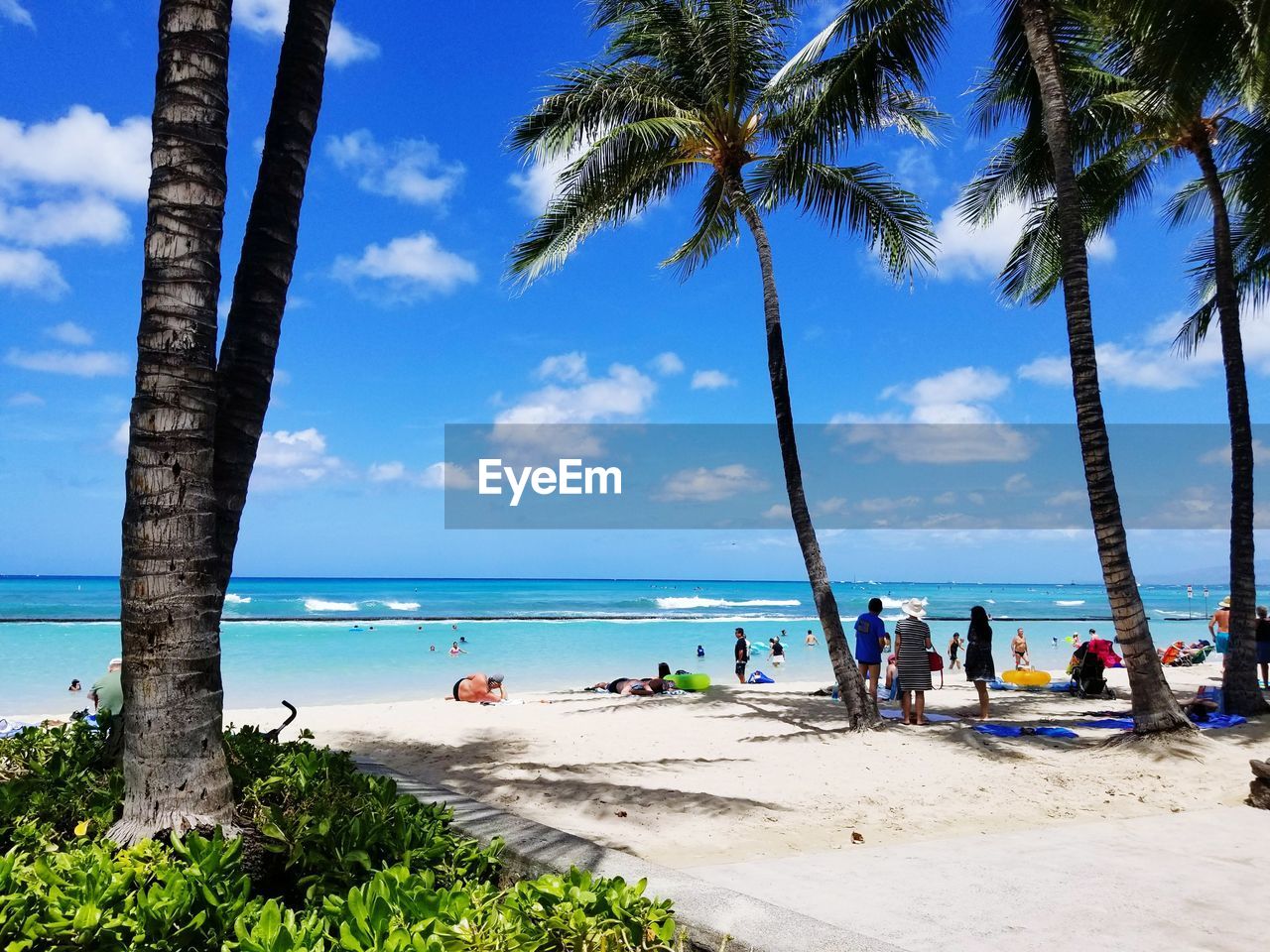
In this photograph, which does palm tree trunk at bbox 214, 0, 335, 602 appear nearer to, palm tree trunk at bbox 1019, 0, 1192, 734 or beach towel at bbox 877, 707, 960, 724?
palm tree trunk at bbox 1019, 0, 1192, 734

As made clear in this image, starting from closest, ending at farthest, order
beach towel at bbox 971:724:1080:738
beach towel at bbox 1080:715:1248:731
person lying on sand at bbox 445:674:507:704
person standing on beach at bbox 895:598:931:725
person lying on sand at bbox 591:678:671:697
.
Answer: beach towel at bbox 971:724:1080:738
beach towel at bbox 1080:715:1248:731
person standing on beach at bbox 895:598:931:725
person lying on sand at bbox 445:674:507:704
person lying on sand at bbox 591:678:671:697

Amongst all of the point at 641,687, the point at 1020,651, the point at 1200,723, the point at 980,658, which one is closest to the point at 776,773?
the point at 980,658

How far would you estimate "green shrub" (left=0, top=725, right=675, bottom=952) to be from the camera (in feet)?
7.25

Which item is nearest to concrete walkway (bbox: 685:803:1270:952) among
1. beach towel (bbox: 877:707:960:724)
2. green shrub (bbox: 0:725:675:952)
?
green shrub (bbox: 0:725:675:952)

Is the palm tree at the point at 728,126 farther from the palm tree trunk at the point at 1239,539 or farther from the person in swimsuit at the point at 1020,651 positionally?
the person in swimsuit at the point at 1020,651

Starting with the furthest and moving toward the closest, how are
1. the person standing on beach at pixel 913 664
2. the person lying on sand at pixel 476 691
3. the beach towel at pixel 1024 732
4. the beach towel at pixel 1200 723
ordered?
the person lying on sand at pixel 476 691
the person standing on beach at pixel 913 664
the beach towel at pixel 1200 723
the beach towel at pixel 1024 732

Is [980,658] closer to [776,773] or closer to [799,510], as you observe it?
[799,510]

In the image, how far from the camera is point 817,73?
420 inches

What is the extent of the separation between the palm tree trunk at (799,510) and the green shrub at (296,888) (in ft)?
23.1

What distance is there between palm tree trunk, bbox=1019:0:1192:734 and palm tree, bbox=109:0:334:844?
8.44 m

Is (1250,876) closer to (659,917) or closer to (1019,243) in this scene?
(659,917)

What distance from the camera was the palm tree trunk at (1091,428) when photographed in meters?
8.55

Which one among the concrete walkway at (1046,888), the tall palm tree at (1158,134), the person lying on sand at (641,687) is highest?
the tall palm tree at (1158,134)

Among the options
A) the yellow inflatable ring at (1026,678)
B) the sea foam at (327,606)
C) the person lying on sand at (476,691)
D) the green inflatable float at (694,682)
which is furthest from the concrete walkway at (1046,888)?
the sea foam at (327,606)
